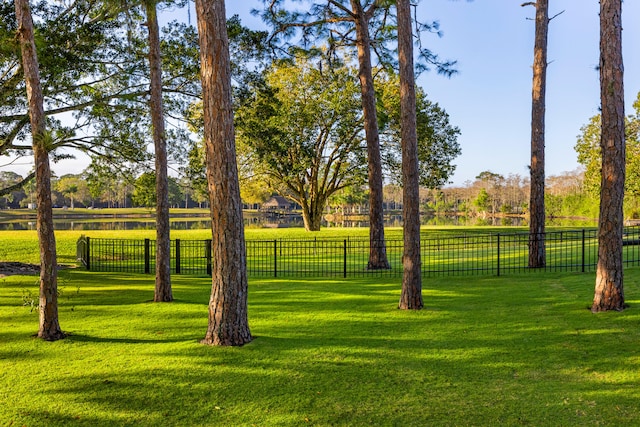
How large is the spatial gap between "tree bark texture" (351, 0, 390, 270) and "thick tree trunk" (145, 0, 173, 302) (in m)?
6.73

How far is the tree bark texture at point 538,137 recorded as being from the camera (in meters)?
12.9

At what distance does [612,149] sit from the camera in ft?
23.9

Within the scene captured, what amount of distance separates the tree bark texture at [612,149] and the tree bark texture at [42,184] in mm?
7800

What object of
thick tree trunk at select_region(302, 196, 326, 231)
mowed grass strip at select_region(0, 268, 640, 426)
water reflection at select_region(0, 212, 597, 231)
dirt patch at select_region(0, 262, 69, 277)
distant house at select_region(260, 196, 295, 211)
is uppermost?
distant house at select_region(260, 196, 295, 211)

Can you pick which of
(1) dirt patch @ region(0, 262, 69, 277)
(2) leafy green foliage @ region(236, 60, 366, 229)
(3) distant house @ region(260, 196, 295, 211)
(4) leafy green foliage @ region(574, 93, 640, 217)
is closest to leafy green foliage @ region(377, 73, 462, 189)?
(2) leafy green foliage @ region(236, 60, 366, 229)

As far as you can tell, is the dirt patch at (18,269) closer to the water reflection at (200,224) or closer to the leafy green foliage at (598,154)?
the water reflection at (200,224)

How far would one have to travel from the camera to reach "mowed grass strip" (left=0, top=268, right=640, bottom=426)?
13.5ft

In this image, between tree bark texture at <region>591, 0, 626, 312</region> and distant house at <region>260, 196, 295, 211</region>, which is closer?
tree bark texture at <region>591, 0, 626, 312</region>

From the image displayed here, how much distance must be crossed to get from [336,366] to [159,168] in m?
5.54

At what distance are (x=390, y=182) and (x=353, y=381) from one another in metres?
26.0

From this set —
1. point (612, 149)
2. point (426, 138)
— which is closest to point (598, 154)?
point (426, 138)

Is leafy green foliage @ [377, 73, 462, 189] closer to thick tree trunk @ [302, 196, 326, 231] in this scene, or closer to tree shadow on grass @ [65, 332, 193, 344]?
thick tree trunk @ [302, 196, 326, 231]

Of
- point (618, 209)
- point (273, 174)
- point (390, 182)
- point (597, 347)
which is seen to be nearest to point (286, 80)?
point (273, 174)

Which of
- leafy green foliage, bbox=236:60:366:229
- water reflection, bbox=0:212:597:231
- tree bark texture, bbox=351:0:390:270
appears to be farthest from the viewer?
water reflection, bbox=0:212:597:231
